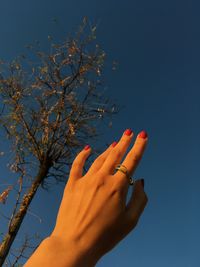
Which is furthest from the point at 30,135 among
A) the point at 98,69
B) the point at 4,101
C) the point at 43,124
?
the point at 98,69

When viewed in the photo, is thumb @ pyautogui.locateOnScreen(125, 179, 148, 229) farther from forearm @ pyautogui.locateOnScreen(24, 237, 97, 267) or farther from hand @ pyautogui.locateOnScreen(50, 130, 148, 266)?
forearm @ pyautogui.locateOnScreen(24, 237, 97, 267)

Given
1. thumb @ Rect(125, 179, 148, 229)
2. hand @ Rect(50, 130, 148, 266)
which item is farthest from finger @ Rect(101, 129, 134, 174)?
thumb @ Rect(125, 179, 148, 229)

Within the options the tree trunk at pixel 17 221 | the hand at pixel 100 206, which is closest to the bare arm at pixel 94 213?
the hand at pixel 100 206

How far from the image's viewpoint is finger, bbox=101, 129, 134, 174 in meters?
1.60

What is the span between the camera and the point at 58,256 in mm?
1293

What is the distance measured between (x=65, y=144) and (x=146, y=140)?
6.15 m

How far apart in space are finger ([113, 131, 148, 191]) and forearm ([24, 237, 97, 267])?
1.09ft

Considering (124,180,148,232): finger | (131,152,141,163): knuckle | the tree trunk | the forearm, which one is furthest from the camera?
the tree trunk

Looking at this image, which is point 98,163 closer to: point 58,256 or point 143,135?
point 143,135

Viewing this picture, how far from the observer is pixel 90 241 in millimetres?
1390

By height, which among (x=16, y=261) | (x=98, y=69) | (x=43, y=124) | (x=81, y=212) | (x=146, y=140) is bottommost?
(x=81, y=212)

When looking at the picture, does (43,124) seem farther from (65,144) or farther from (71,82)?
(71,82)

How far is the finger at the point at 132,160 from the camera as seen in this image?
1.55 meters

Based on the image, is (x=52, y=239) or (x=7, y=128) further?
(x=7, y=128)
